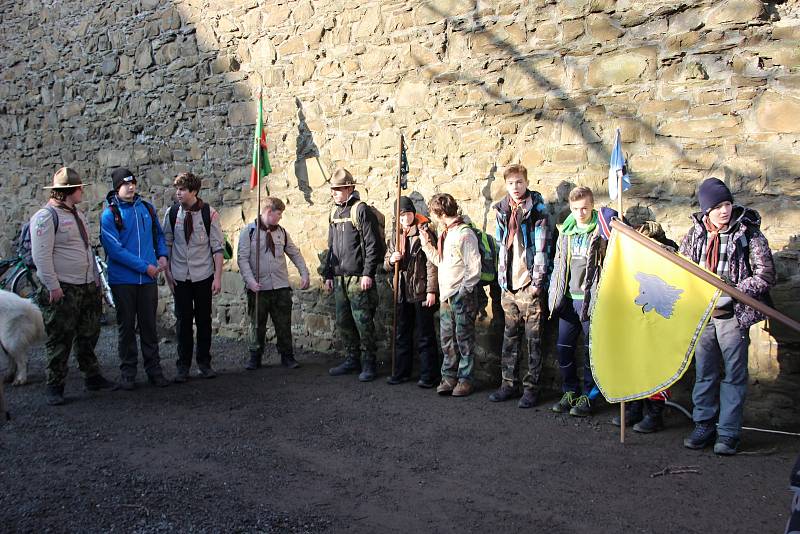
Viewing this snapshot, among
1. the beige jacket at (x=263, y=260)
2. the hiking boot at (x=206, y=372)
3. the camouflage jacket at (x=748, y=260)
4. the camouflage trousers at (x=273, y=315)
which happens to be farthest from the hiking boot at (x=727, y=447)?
the hiking boot at (x=206, y=372)

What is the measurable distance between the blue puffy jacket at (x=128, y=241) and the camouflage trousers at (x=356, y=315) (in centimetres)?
179

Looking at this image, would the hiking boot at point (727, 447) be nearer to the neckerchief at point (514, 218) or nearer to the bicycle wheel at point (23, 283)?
the neckerchief at point (514, 218)

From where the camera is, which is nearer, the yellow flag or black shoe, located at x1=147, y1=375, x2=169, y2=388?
the yellow flag

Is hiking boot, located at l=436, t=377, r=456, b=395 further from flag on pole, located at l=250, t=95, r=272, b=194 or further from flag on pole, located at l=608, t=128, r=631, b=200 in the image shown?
flag on pole, located at l=250, t=95, r=272, b=194

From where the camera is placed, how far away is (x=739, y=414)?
442cm

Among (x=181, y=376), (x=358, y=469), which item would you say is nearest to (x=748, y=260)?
(x=358, y=469)

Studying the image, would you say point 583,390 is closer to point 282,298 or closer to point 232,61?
point 282,298

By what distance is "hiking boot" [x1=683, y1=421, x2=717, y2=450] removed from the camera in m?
4.55

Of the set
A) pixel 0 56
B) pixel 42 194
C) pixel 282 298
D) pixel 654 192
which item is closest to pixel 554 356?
pixel 654 192

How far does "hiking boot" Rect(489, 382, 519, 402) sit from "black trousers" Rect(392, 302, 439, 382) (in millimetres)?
704

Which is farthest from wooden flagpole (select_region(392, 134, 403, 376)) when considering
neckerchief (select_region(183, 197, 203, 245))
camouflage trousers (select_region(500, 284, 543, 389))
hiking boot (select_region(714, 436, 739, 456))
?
hiking boot (select_region(714, 436, 739, 456))

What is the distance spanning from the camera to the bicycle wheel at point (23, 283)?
9094mm

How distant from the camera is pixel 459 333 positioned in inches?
228

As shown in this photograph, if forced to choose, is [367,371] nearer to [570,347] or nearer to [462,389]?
[462,389]
